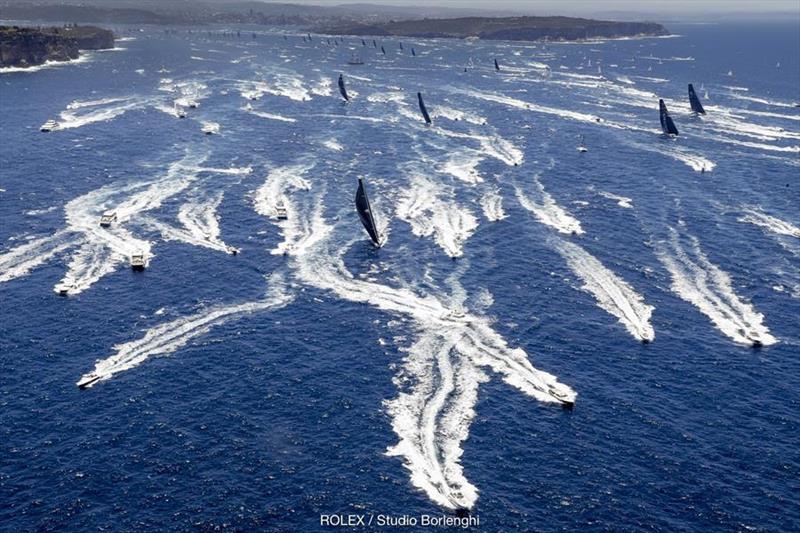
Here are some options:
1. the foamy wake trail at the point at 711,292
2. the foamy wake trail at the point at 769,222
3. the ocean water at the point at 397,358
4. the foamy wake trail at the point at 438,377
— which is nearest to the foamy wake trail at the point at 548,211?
the ocean water at the point at 397,358

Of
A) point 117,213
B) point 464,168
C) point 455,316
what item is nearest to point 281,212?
point 117,213

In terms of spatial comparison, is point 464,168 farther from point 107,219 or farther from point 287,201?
point 107,219

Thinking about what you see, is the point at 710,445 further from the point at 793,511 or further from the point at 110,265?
the point at 110,265

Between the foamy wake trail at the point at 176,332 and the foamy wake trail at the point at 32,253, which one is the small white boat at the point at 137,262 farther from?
the foamy wake trail at the point at 176,332

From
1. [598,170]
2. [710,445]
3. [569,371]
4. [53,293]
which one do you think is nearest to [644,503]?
[710,445]

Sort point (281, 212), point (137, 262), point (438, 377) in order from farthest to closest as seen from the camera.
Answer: point (281, 212)
point (137, 262)
point (438, 377)

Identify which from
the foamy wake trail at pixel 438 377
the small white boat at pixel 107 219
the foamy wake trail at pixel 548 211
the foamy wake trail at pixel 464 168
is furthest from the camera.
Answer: the foamy wake trail at pixel 464 168
